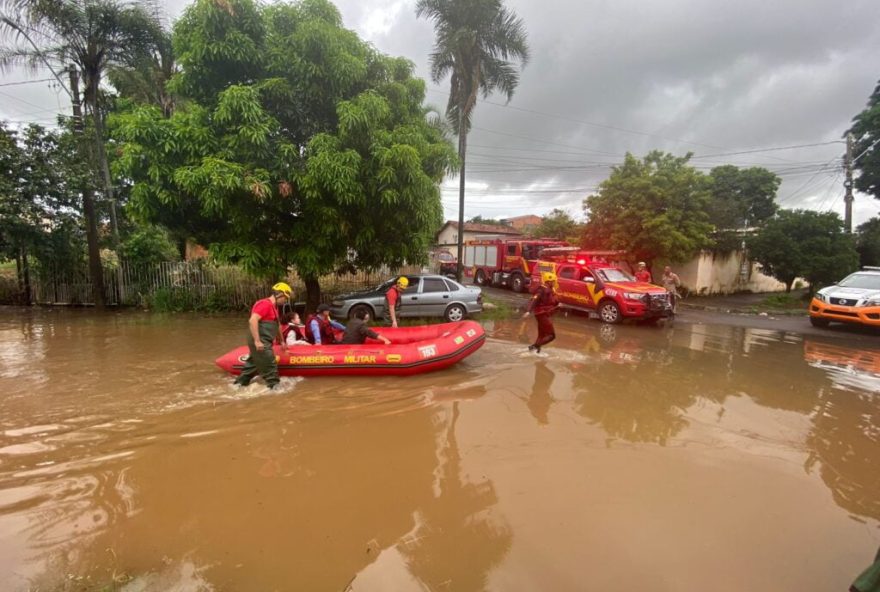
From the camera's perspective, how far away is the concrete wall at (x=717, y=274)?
1919cm

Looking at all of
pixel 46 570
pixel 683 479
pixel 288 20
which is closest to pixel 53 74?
pixel 288 20

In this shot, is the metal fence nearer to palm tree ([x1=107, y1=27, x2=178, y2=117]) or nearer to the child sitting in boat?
palm tree ([x1=107, y1=27, x2=178, y2=117])

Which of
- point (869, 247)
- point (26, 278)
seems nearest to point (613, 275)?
point (869, 247)

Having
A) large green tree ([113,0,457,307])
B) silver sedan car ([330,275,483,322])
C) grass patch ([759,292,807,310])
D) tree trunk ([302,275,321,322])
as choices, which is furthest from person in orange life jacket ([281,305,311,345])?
grass patch ([759,292,807,310])

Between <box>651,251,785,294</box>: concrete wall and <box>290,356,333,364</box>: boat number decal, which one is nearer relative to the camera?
<box>290,356,333,364</box>: boat number decal

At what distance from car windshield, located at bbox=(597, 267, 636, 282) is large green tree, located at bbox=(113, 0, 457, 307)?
18.6ft

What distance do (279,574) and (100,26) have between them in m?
14.8

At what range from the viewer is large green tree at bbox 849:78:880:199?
2400 cm

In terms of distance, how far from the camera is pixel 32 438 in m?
4.77

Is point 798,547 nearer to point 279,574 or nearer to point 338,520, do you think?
point 338,520

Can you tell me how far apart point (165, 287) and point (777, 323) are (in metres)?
18.9

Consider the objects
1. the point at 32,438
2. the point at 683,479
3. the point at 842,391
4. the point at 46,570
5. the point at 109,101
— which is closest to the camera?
the point at 46,570

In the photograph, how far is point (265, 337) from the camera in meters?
6.19

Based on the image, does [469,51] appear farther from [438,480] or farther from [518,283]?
[438,480]
